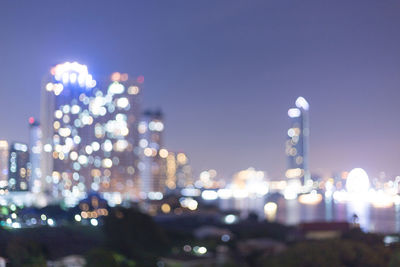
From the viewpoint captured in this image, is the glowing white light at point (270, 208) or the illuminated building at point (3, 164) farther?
the glowing white light at point (270, 208)

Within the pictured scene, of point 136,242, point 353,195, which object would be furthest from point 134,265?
point 353,195

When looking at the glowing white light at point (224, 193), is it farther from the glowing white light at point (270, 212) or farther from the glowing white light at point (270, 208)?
the glowing white light at point (270, 212)

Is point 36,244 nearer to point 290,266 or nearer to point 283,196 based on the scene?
point 290,266

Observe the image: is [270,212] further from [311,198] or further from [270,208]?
[311,198]

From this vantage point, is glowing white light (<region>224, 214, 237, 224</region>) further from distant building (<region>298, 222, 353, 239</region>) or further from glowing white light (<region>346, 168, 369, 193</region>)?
glowing white light (<region>346, 168, 369, 193</region>)

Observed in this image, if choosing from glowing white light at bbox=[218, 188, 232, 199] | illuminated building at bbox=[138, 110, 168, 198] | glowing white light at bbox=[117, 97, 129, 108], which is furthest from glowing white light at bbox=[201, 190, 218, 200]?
glowing white light at bbox=[117, 97, 129, 108]

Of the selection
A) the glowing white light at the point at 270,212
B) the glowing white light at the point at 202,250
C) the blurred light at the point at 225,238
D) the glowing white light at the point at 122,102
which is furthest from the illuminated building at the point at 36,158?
the glowing white light at the point at 202,250

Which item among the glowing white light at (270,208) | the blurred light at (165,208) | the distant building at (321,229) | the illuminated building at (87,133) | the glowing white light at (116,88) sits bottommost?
the glowing white light at (270,208)
